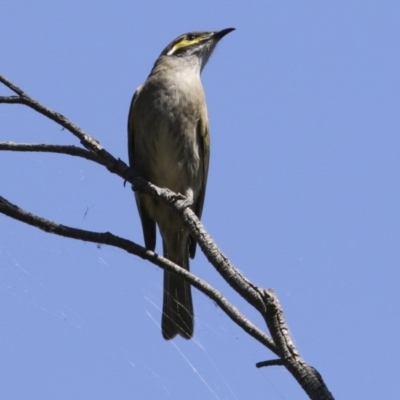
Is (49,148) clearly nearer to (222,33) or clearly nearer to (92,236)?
(92,236)

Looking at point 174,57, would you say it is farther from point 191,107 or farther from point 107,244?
point 107,244

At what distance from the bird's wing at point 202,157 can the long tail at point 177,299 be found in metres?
0.05

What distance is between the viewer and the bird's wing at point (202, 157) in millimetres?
6324

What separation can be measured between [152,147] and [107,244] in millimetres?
2570

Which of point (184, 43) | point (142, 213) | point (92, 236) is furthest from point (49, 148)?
point (184, 43)

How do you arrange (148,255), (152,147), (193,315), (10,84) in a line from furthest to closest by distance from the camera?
(152,147) < (193,315) < (10,84) < (148,255)

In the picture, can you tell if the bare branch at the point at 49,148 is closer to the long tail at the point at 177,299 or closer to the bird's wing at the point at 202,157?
the long tail at the point at 177,299

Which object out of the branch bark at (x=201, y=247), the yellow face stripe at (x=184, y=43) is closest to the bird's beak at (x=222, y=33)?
the yellow face stripe at (x=184, y=43)

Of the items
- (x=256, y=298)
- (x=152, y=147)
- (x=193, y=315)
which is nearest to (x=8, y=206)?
(x=256, y=298)

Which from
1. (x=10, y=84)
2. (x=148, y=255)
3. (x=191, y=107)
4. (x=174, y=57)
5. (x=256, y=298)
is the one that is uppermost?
(x=174, y=57)

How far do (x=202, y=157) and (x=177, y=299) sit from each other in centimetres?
129

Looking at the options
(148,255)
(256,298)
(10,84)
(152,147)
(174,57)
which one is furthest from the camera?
(174,57)

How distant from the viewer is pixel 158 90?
21.1 feet

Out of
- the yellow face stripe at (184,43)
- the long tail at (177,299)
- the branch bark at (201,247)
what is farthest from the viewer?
the yellow face stripe at (184,43)
